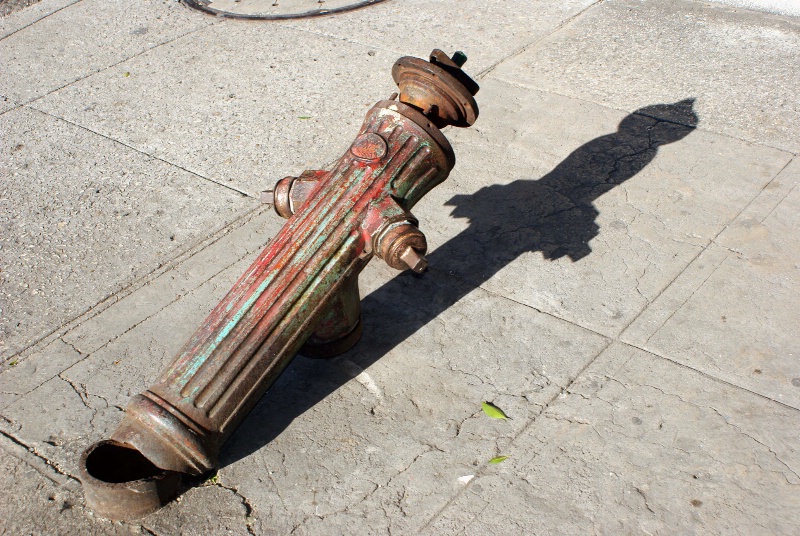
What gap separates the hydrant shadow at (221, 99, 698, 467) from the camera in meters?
3.34

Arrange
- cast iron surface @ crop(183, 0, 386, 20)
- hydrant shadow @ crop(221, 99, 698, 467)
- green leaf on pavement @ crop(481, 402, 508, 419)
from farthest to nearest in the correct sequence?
cast iron surface @ crop(183, 0, 386, 20)
hydrant shadow @ crop(221, 99, 698, 467)
green leaf on pavement @ crop(481, 402, 508, 419)

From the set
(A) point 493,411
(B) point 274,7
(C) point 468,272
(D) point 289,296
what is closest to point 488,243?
(C) point 468,272

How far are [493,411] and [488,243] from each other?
1.10m

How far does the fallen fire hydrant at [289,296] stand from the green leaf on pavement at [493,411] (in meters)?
0.60

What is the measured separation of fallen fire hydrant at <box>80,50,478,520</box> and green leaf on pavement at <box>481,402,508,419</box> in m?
0.60

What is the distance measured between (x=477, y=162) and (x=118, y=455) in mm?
2466

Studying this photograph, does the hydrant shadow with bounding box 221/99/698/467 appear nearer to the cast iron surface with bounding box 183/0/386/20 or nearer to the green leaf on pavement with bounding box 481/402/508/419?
the green leaf on pavement with bounding box 481/402/508/419

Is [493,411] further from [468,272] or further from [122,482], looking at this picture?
[122,482]

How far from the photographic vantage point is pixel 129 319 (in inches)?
148

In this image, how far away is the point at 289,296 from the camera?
3.00m

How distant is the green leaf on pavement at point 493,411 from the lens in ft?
10.4

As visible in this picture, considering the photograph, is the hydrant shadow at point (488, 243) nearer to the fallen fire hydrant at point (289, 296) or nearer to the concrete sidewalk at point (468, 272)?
the concrete sidewalk at point (468, 272)

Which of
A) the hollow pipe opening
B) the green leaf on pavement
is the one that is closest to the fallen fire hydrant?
the hollow pipe opening

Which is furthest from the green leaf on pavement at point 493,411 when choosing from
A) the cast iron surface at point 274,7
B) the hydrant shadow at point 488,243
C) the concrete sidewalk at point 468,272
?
the cast iron surface at point 274,7
